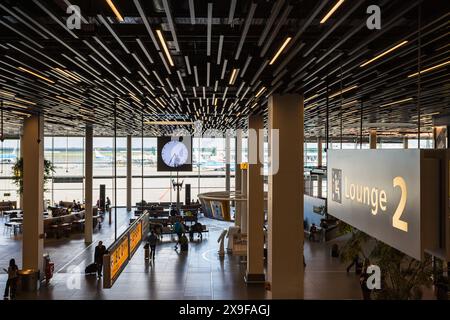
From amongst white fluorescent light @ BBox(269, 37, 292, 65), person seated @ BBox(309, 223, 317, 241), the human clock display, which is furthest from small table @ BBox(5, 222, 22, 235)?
white fluorescent light @ BBox(269, 37, 292, 65)

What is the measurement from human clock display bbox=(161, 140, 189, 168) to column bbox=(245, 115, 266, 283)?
2.38m

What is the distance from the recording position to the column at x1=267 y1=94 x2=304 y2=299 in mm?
8602

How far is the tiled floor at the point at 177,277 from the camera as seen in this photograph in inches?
495

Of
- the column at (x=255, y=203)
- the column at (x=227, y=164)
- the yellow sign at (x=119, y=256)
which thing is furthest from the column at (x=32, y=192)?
the column at (x=227, y=164)

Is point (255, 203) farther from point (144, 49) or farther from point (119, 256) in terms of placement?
point (144, 49)

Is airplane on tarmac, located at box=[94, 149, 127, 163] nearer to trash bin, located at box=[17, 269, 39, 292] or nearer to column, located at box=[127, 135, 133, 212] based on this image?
column, located at box=[127, 135, 133, 212]

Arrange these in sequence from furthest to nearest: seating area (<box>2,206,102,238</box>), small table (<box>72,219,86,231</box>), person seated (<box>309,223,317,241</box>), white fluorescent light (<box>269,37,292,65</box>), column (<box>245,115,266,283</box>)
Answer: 1. small table (<box>72,219,86,231</box>)
2. seating area (<box>2,206,102,238</box>)
3. person seated (<box>309,223,317,241</box>)
4. column (<box>245,115,266,283</box>)
5. white fluorescent light (<box>269,37,292,65</box>)

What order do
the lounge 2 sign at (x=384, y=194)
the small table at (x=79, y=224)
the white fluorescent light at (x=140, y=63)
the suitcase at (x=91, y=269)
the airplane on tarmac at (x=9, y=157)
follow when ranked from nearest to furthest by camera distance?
the lounge 2 sign at (x=384, y=194) → the white fluorescent light at (x=140, y=63) → the suitcase at (x=91, y=269) → the small table at (x=79, y=224) → the airplane on tarmac at (x=9, y=157)

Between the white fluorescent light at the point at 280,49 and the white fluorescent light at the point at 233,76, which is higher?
the white fluorescent light at the point at 233,76

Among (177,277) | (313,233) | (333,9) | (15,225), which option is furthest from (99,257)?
(333,9)

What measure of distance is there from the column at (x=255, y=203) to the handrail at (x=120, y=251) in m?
4.98

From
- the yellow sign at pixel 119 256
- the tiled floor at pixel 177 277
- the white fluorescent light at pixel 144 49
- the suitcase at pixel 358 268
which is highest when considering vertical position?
the white fluorescent light at pixel 144 49

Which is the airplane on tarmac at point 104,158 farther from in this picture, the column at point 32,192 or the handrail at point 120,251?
the handrail at point 120,251

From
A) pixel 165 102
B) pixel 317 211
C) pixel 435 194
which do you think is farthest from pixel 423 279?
pixel 317 211
